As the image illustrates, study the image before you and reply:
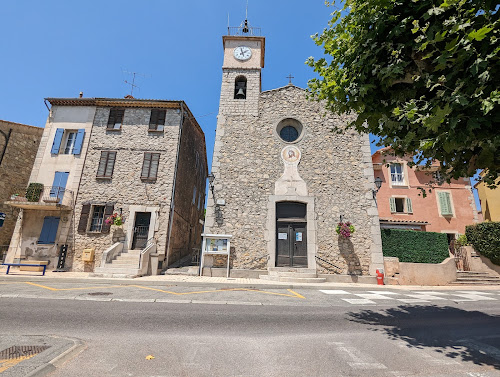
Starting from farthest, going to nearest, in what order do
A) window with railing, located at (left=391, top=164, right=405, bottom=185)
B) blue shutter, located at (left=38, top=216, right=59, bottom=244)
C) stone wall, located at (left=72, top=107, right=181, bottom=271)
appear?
1. window with railing, located at (left=391, top=164, right=405, bottom=185)
2. blue shutter, located at (left=38, top=216, right=59, bottom=244)
3. stone wall, located at (left=72, top=107, right=181, bottom=271)

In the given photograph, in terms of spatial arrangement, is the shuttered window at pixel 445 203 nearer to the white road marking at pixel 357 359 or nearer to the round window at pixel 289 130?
the round window at pixel 289 130

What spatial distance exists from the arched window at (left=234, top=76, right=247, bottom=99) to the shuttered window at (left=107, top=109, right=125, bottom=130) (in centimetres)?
732

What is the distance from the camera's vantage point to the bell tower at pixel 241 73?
48.5 ft

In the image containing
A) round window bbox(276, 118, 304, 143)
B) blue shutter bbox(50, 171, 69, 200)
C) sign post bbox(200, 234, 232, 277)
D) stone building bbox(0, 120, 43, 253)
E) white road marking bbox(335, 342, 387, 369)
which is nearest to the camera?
white road marking bbox(335, 342, 387, 369)

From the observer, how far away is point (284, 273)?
1168 cm

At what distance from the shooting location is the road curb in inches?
101

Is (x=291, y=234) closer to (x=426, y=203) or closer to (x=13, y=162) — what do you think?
(x=426, y=203)

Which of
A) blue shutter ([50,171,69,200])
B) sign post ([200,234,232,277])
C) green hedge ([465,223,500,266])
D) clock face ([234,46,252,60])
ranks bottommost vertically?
sign post ([200,234,232,277])

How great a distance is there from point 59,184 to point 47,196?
2.91 feet

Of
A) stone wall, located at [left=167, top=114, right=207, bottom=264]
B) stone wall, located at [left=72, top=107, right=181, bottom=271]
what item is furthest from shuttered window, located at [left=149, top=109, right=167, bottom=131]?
stone wall, located at [left=167, top=114, right=207, bottom=264]

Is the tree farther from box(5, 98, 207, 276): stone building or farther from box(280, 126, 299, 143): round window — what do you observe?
box(5, 98, 207, 276): stone building

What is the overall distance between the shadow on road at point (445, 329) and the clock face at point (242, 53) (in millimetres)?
15272

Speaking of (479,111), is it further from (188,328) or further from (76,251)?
(76,251)

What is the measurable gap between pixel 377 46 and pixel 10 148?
882 inches
